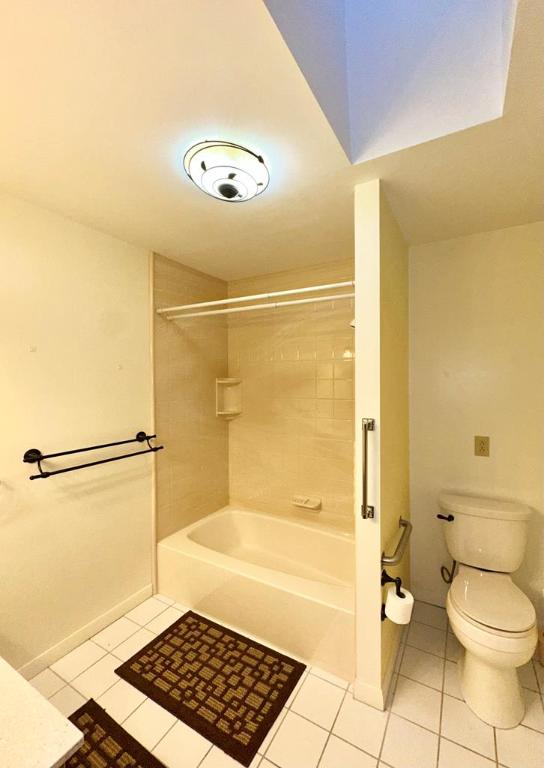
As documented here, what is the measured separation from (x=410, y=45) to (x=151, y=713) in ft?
8.88

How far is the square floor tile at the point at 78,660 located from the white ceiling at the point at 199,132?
7.53 ft

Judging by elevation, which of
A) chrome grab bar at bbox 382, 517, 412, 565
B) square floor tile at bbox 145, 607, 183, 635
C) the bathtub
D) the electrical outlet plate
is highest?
the electrical outlet plate

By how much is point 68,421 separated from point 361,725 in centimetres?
192

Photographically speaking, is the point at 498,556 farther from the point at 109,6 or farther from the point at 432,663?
the point at 109,6

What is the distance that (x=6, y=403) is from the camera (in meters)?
1.52

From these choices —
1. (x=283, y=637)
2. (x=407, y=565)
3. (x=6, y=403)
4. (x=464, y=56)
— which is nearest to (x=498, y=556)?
(x=407, y=565)

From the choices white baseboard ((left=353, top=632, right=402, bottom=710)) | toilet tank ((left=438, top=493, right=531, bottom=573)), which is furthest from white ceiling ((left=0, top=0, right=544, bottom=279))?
white baseboard ((left=353, top=632, right=402, bottom=710))

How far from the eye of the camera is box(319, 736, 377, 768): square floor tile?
1.20 metres

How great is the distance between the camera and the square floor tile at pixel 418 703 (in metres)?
1.37

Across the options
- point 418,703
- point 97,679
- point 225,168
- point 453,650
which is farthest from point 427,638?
point 225,168

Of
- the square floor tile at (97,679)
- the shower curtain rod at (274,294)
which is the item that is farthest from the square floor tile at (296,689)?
the shower curtain rod at (274,294)

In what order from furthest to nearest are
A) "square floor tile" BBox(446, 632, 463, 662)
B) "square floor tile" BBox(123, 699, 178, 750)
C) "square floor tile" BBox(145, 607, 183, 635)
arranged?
"square floor tile" BBox(145, 607, 183, 635)
"square floor tile" BBox(446, 632, 463, 662)
"square floor tile" BBox(123, 699, 178, 750)

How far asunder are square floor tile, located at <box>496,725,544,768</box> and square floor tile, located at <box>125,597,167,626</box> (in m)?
1.75

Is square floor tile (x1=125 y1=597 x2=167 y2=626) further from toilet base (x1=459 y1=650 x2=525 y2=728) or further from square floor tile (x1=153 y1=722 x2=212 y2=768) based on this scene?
toilet base (x1=459 y1=650 x2=525 y2=728)
